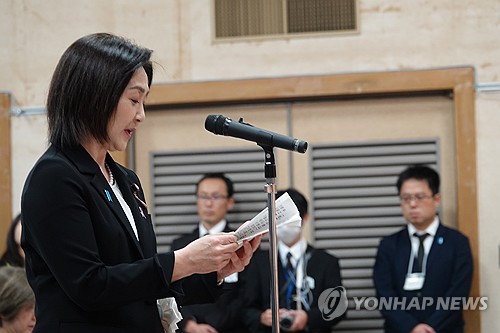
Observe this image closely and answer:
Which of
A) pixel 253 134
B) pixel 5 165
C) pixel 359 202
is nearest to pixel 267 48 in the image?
pixel 359 202

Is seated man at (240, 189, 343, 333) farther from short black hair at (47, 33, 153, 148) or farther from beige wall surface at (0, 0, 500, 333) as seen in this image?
short black hair at (47, 33, 153, 148)

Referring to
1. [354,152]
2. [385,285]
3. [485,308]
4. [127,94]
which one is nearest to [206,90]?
[354,152]

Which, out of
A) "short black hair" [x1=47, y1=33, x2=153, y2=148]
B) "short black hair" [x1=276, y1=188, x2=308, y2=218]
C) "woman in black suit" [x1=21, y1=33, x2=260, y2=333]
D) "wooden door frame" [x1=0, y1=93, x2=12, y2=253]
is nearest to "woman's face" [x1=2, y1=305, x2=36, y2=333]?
"woman in black suit" [x1=21, y1=33, x2=260, y2=333]

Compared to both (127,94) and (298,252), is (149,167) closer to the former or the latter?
(298,252)

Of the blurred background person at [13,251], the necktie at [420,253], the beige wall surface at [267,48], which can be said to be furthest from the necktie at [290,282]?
the blurred background person at [13,251]

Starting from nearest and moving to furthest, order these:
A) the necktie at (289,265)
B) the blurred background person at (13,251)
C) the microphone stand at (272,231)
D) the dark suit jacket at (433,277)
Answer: the microphone stand at (272,231) < the dark suit jacket at (433,277) < the blurred background person at (13,251) < the necktie at (289,265)

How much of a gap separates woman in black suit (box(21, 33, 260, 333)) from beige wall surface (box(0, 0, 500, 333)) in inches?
120

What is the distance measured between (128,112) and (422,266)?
10.1ft

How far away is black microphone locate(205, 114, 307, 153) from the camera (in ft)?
7.52

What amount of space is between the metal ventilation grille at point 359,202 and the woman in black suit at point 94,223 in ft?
10.3

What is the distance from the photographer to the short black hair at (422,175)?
4.90 meters

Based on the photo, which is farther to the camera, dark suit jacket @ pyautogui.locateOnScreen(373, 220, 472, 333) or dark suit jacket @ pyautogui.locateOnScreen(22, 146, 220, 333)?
dark suit jacket @ pyautogui.locateOnScreen(373, 220, 472, 333)

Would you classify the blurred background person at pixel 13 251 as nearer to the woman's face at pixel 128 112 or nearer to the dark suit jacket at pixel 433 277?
the dark suit jacket at pixel 433 277

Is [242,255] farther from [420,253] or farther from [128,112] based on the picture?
[420,253]
